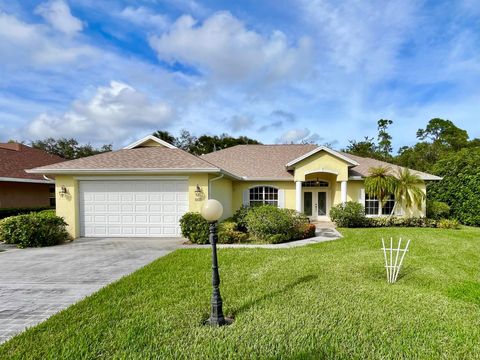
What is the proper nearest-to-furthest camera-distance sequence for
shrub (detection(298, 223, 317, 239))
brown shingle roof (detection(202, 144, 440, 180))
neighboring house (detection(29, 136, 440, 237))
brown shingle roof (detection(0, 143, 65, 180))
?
neighboring house (detection(29, 136, 440, 237)) < shrub (detection(298, 223, 317, 239)) < brown shingle roof (detection(0, 143, 65, 180)) < brown shingle roof (detection(202, 144, 440, 180))

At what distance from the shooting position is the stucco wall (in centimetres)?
1628

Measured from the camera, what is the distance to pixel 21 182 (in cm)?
1686

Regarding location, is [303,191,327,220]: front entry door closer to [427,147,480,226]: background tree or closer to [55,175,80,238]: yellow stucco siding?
[427,147,480,226]: background tree

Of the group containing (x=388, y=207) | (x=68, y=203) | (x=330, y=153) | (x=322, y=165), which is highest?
(x=330, y=153)

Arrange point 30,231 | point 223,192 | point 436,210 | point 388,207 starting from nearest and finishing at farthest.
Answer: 1. point 30,231
2. point 223,192
3. point 436,210
4. point 388,207

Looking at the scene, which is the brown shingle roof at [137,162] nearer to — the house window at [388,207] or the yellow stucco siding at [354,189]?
the yellow stucco siding at [354,189]

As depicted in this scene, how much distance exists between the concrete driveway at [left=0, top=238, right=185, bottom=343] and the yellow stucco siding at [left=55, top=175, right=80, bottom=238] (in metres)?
0.85

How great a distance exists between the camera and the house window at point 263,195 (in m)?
17.9

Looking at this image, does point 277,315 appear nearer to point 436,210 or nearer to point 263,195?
point 263,195

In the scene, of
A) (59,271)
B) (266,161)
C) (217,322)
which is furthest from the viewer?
(266,161)

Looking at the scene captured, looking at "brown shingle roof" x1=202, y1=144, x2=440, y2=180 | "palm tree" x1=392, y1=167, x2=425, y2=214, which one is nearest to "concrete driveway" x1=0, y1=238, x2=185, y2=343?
"brown shingle roof" x1=202, y1=144, x2=440, y2=180

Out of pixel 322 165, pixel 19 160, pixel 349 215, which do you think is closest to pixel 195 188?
pixel 322 165

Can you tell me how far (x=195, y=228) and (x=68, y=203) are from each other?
619 centimetres

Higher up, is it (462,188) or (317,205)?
(462,188)
